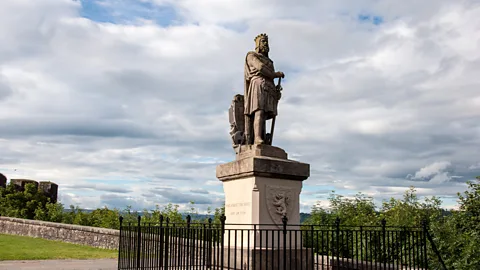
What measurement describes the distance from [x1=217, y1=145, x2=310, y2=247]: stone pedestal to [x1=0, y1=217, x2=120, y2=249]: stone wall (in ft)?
32.3

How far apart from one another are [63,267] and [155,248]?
4.06 metres

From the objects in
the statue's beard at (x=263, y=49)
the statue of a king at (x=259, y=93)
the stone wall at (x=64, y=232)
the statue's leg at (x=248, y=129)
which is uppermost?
the statue's beard at (x=263, y=49)

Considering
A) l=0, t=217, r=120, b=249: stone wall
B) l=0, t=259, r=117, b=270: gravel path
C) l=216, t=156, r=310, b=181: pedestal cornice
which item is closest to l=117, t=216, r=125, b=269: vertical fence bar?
l=0, t=259, r=117, b=270: gravel path

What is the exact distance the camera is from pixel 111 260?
14156 mm

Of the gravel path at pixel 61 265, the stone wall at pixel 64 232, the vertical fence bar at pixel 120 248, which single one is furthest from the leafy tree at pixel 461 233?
the stone wall at pixel 64 232

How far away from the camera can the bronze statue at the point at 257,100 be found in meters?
8.95

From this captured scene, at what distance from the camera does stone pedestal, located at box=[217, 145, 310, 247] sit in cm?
811

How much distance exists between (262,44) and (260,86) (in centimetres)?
96

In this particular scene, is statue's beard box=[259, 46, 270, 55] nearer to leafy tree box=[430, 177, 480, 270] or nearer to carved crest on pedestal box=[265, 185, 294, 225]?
carved crest on pedestal box=[265, 185, 294, 225]

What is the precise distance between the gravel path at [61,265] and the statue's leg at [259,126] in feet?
19.0

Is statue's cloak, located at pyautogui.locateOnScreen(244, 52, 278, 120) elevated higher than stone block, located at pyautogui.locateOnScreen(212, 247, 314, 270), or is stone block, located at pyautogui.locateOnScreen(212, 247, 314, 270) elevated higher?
statue's cloak, located at pyautogui.locateOnScreen(244, 52, 278, 120)

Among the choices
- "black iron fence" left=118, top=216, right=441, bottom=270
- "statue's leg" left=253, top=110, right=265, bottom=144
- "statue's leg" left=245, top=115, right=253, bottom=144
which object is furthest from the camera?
"statue's leg" left=245, top=115, right=253, bottom=144

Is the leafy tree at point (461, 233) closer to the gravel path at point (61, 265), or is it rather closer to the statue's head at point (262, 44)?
the statue's head at point (262, 44)

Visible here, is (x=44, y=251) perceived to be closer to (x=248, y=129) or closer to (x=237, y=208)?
(x=237, y=208)
